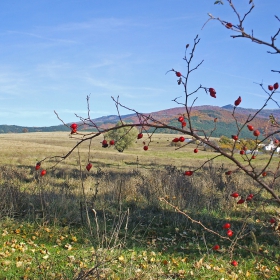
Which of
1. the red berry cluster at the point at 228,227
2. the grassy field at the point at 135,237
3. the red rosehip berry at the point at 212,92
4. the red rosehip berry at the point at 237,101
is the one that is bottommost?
the grassy field at the point at 135,237

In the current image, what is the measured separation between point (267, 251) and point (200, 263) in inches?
50.6

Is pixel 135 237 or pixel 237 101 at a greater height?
pixel 237 101

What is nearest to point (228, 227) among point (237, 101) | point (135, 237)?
point (237, 101)

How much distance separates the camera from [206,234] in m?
6.69

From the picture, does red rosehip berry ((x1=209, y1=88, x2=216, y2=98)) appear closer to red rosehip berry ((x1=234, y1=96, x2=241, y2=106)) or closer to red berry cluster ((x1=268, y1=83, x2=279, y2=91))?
red rosehip berry ((x1=234, y1=96, x2=241, y2=106))

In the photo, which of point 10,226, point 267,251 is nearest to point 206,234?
point 267,251

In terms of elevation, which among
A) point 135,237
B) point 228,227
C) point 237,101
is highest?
point 237,101

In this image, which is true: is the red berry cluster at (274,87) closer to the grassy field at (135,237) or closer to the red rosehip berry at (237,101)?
the red rosehip berry at (237,101)

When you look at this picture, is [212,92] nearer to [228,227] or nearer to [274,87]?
[274,87]

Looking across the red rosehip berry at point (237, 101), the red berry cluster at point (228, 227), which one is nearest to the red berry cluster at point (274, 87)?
the red rosehip berry at point (237, 101)

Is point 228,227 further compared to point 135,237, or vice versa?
point 135,237

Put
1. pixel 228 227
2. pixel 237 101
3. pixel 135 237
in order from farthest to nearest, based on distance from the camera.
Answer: pixel 135 237, pixel 228 227, pixel 237 101

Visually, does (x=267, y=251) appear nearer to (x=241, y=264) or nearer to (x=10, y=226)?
(x=241, y=264)

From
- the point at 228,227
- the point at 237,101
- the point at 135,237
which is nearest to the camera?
the point at 237,101
